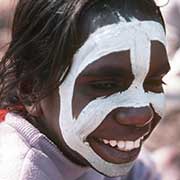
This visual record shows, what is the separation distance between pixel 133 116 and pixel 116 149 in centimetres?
8

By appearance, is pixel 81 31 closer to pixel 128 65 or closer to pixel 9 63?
pixel 128 65

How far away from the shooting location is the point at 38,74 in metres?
1.51

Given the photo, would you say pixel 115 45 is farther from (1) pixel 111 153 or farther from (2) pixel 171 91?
(2) pixel 171 91

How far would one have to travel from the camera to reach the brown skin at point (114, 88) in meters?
1.41

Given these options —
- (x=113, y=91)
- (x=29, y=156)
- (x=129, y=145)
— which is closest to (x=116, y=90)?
(x=113, y=91)

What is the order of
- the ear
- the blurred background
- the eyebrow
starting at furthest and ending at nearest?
1. the blurred background
2. the ear
3. the eyebrow

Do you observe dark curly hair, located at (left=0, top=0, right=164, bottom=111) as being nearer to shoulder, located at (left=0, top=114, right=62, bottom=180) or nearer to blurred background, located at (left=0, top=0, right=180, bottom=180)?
shoulder, located at (left=0, top=114, right=62, bottom=180)

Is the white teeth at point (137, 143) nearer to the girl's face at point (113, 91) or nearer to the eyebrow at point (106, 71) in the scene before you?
the girl's face at point (113, 91)

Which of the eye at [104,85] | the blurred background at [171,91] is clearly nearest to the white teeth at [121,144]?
the eye at [104,85]

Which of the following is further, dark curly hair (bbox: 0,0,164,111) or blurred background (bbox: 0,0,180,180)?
blurred background (bbox: 0,0,180,180)

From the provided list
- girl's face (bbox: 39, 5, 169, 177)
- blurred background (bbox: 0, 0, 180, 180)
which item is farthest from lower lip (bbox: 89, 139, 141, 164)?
blurred background (bbox: 0, 0, 180, 180)

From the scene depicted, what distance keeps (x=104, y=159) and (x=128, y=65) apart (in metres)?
0.19

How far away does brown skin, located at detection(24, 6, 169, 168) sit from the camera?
4.62 ft

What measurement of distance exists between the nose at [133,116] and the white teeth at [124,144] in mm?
46
